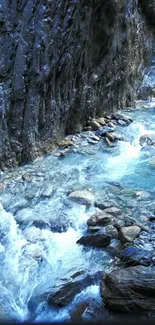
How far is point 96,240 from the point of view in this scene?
201 inches

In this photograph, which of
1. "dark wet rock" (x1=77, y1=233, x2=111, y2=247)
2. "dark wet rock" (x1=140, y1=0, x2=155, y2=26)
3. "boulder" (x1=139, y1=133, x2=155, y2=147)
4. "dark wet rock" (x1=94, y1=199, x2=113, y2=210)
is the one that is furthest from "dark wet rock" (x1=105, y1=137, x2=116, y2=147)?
"dark wet rock" (x1=140, y1=0, x2=155, y2=26)

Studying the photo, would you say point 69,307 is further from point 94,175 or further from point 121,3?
point 121,3

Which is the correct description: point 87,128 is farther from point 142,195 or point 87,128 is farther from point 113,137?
point 142,195

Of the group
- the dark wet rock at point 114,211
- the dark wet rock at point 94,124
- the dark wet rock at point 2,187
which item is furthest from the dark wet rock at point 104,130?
the dark wet rock at point 114,211

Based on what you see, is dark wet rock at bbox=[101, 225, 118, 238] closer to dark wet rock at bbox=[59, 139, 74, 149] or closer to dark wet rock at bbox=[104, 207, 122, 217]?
dark wet rock at bbox=[104, 207, 122, 217]

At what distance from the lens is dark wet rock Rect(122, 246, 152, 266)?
459 centimetres

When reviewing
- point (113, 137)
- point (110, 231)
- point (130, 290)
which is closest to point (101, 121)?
point (113, 137)

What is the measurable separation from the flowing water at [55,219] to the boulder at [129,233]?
35 cm

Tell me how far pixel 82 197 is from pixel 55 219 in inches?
31.1

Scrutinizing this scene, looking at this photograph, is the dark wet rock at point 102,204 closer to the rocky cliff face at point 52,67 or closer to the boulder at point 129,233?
the boulder at point 129,233

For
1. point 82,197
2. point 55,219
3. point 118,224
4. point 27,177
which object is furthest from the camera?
point 27,177

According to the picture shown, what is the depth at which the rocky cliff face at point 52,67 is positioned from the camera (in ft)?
23.4

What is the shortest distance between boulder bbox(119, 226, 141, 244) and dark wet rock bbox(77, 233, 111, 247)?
0.19 meters

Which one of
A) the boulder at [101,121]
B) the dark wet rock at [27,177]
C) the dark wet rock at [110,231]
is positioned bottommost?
the dark wet rock at [110,231]
